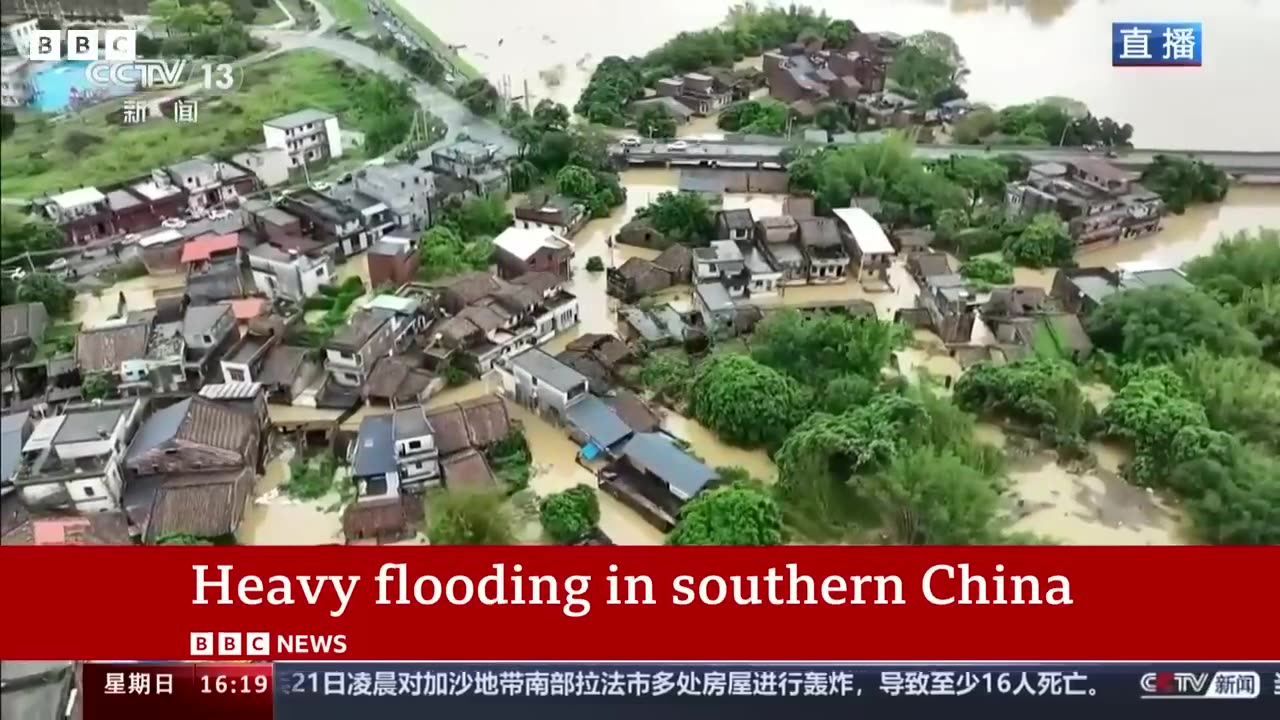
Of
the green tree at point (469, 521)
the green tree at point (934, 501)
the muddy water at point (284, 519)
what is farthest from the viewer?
the muddy water at point (284, 519)

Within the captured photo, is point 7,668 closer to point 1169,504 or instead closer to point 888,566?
point 888,566

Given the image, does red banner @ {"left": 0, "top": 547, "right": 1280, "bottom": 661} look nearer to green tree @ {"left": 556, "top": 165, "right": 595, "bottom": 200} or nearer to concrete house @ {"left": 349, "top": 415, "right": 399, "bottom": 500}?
concrete house @ {"left": 349, "top": 415, "right": 399, "bottom": 500}

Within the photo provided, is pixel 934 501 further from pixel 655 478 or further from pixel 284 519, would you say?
pixel 284 519

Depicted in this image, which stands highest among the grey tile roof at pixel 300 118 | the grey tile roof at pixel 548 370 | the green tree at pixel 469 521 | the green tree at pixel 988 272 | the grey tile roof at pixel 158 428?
the grey tile roof at pixel 300 118

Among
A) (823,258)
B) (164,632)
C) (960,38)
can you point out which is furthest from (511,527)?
(960,38)

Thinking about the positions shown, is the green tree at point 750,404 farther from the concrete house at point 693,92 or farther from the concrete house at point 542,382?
the concrete house at point 693,92

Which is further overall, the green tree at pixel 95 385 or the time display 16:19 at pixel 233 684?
the green tree at pixel 95 385

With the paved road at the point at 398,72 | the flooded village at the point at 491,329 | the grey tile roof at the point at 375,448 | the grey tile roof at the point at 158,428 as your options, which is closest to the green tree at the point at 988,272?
the flooded village at the point at 491,329

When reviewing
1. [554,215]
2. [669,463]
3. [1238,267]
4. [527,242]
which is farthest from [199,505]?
[1238,267]
